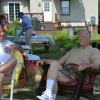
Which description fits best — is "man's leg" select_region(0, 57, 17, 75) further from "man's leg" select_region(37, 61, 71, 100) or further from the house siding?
the house siding

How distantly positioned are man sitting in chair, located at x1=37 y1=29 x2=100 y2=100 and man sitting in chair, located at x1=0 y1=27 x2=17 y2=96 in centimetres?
63

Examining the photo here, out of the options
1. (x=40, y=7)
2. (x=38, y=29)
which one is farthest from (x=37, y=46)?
(x=40, y=7)

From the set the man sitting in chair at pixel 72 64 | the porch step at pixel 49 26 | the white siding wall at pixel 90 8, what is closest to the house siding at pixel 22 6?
the porch step at pixel 49 26

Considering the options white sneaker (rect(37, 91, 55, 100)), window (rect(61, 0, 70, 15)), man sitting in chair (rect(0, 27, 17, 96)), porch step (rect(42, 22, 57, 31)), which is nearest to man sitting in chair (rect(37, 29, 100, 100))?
white sneaker (rect(37, 91, 55, 100))

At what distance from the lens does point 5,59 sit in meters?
6.53

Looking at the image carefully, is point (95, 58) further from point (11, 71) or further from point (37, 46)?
point (37, 46)

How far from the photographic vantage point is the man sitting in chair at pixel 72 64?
637 cm

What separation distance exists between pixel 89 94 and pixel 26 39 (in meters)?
9.69

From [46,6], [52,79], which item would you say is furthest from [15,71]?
[46,6]

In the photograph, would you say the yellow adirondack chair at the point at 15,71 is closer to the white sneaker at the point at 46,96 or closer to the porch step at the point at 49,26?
the white sneaker at the point at 46,96

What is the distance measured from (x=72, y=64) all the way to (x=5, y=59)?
100 centimetres

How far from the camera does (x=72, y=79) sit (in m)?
6.46

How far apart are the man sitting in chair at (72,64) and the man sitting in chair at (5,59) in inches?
24.8

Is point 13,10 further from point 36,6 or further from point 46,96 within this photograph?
point 46,96
